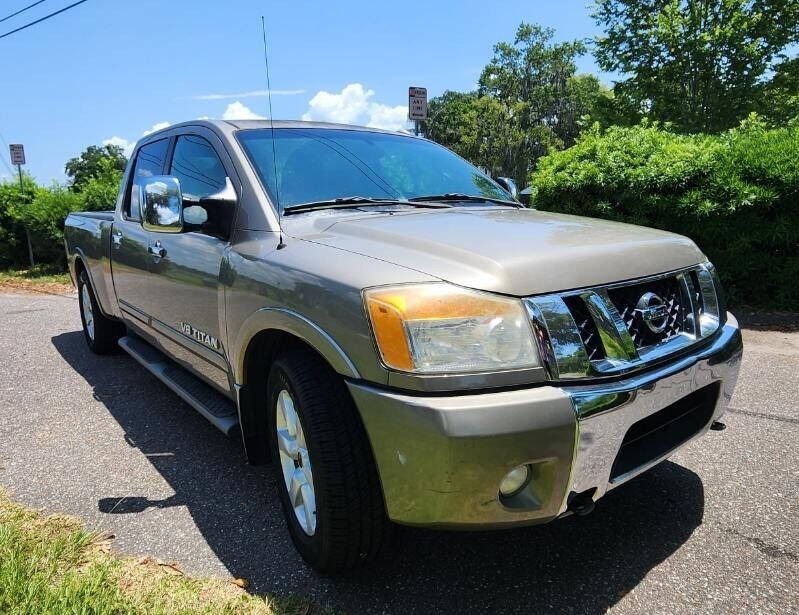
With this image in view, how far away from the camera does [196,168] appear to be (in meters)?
3.27

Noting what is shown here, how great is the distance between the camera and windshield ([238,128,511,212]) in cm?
279

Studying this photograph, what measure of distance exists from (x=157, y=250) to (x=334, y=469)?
2041mm

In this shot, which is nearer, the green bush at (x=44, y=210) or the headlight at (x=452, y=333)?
the headlight at (x=452, y=333)

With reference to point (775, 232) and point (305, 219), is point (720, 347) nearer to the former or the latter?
point (305, 219)

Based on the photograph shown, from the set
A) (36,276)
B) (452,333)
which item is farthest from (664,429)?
(36,276)

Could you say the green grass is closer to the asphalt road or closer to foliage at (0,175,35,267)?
foliage at (0,175,35,267)

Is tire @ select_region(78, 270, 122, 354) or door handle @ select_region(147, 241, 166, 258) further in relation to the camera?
tire @ select_region(78, 270, 122, 354)

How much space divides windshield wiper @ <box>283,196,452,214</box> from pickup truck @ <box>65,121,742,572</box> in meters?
0.01

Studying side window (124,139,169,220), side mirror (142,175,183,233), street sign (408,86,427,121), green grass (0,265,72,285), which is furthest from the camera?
green grass (0,265,72,285)

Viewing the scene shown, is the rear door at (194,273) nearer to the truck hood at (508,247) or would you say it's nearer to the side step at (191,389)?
the side step at (191,389)

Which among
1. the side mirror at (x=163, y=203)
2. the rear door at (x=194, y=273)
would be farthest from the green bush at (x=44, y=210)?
the side mirror at (x=163, y=203)

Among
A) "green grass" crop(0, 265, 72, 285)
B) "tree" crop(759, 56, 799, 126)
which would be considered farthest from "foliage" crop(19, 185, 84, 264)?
"tree" crop(759, 56, 799, 126)

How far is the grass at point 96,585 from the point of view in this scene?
200 cm

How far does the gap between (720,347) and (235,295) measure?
194cm
